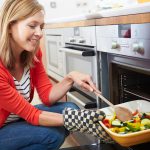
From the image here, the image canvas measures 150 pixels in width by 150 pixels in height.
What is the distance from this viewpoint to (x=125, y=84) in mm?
1114

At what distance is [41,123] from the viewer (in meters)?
1.04

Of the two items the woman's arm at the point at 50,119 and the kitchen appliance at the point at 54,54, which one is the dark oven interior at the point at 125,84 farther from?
the kitchen appliance at the point at 54,54

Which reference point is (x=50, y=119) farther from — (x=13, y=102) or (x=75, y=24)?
(x=75, y=24)

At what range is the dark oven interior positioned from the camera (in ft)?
3.51

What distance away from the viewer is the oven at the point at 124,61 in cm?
87

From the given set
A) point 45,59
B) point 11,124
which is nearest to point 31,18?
point 11,124

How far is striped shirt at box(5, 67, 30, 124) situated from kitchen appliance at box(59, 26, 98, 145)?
28cm

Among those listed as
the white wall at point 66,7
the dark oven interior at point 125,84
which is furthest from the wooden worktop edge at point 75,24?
the white wall at point 66,7

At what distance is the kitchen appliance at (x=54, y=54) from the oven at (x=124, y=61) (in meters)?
0.72

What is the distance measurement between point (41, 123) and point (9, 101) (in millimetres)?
152

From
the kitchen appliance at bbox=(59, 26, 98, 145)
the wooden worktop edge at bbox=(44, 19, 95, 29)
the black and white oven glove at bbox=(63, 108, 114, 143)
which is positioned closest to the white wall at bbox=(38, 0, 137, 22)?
the wooden worktop edge at bbox=(44, 19, 95, 29)

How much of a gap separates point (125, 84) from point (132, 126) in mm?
331

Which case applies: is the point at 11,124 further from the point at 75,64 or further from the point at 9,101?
the point at 75,64

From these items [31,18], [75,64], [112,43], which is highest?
[31,18]
